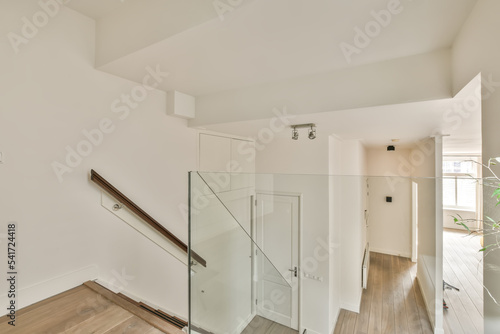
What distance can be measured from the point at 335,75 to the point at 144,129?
1.72 m

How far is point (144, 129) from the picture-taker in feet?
6.64

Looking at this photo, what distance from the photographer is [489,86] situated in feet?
2.74

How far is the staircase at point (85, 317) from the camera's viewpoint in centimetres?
128

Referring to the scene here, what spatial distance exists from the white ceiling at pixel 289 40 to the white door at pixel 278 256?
1.44m

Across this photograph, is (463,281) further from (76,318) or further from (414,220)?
(76,318)

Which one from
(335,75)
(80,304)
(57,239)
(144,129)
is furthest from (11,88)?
(335,75)

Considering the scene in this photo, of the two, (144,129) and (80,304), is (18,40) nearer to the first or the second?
(144,129)

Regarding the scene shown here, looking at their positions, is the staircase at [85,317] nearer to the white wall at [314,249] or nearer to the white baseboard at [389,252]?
the white wall at [314,249]

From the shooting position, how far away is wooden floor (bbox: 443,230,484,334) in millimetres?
968

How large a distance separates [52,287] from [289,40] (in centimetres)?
227

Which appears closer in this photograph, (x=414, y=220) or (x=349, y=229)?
(x=414, y=220)

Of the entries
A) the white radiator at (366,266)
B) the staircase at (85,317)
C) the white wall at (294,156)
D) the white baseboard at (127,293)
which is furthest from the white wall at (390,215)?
the white baseboard at (127,293)

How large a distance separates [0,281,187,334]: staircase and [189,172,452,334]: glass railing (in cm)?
37

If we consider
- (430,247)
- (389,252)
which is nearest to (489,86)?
(430,247)
